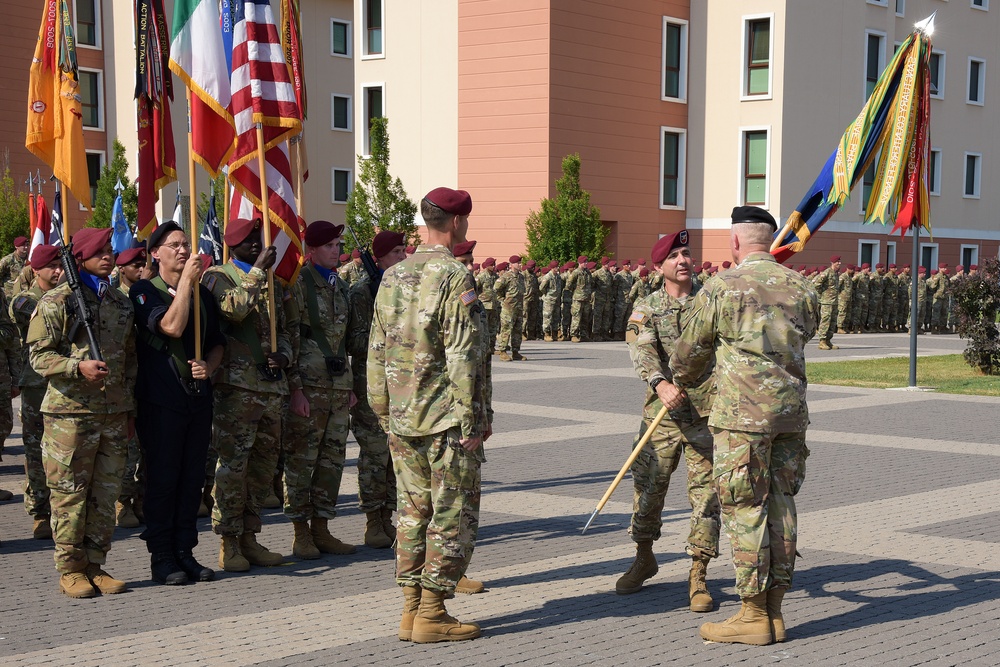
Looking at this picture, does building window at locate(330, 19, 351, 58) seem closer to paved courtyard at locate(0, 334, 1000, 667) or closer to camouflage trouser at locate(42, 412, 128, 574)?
paved courtyard at locate(0, 334, 1000, 667)

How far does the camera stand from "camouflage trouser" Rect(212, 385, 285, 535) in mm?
7750

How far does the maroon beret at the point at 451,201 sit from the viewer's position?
6312 mm

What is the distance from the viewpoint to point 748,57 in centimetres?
3766

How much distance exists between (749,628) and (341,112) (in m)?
45.9

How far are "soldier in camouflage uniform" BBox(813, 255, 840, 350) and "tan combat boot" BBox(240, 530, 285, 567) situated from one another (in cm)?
2179

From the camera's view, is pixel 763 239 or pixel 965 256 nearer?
pixel 763 239

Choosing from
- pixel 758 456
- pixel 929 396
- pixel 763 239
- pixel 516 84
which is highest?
pixel 516 84

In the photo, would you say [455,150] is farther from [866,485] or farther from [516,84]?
[866,485]

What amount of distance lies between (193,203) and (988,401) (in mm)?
13151

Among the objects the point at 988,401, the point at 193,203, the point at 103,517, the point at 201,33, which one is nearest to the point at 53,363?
the point at 103,517

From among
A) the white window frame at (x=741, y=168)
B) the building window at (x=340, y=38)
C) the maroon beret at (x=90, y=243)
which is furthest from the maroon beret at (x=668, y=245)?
the building window at (x=340, y=38)

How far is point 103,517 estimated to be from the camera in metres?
7.34

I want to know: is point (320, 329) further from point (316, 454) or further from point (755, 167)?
point (755, 167)

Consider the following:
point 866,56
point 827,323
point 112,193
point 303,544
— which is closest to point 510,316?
point 827,323
